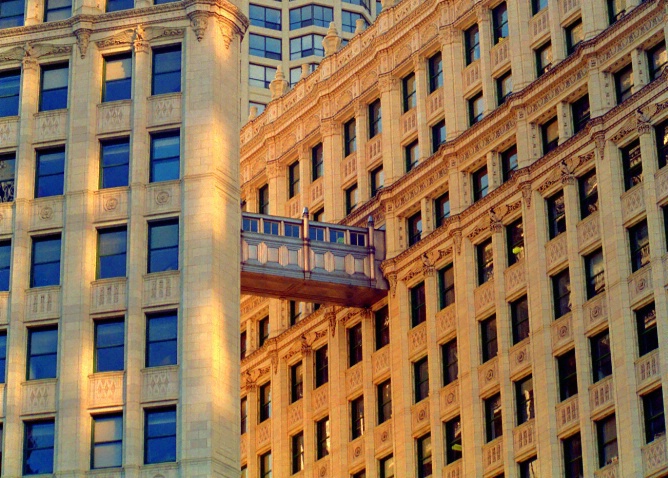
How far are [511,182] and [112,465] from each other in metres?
21.6

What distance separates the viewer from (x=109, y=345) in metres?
80.2

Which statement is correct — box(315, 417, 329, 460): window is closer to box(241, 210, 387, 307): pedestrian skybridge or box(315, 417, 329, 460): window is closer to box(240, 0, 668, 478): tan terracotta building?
box(240, 0, 668, 478): tan terracotta building

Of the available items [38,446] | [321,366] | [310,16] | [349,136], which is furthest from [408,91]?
[310,16]

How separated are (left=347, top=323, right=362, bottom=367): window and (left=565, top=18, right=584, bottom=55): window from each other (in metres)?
18.3

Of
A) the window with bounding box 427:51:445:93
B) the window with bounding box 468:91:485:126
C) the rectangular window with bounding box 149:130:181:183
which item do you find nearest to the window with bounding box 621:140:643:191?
the window with bounding box 468:91:485:126

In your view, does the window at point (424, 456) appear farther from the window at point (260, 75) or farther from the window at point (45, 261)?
the window at point (260, 75)

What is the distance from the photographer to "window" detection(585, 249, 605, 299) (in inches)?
3199

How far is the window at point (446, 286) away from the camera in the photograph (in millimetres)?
90812

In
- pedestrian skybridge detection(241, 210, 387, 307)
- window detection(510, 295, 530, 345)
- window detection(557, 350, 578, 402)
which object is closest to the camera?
window detection(557, 350, 578, 402)

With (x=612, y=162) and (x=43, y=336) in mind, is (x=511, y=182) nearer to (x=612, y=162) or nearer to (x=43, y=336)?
(x=612, y=162)

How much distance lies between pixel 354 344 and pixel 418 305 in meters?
5.59

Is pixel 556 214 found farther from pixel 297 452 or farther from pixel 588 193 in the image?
pixel 297 452

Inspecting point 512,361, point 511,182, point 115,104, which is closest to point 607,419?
point 512,361

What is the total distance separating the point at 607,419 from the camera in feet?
259
